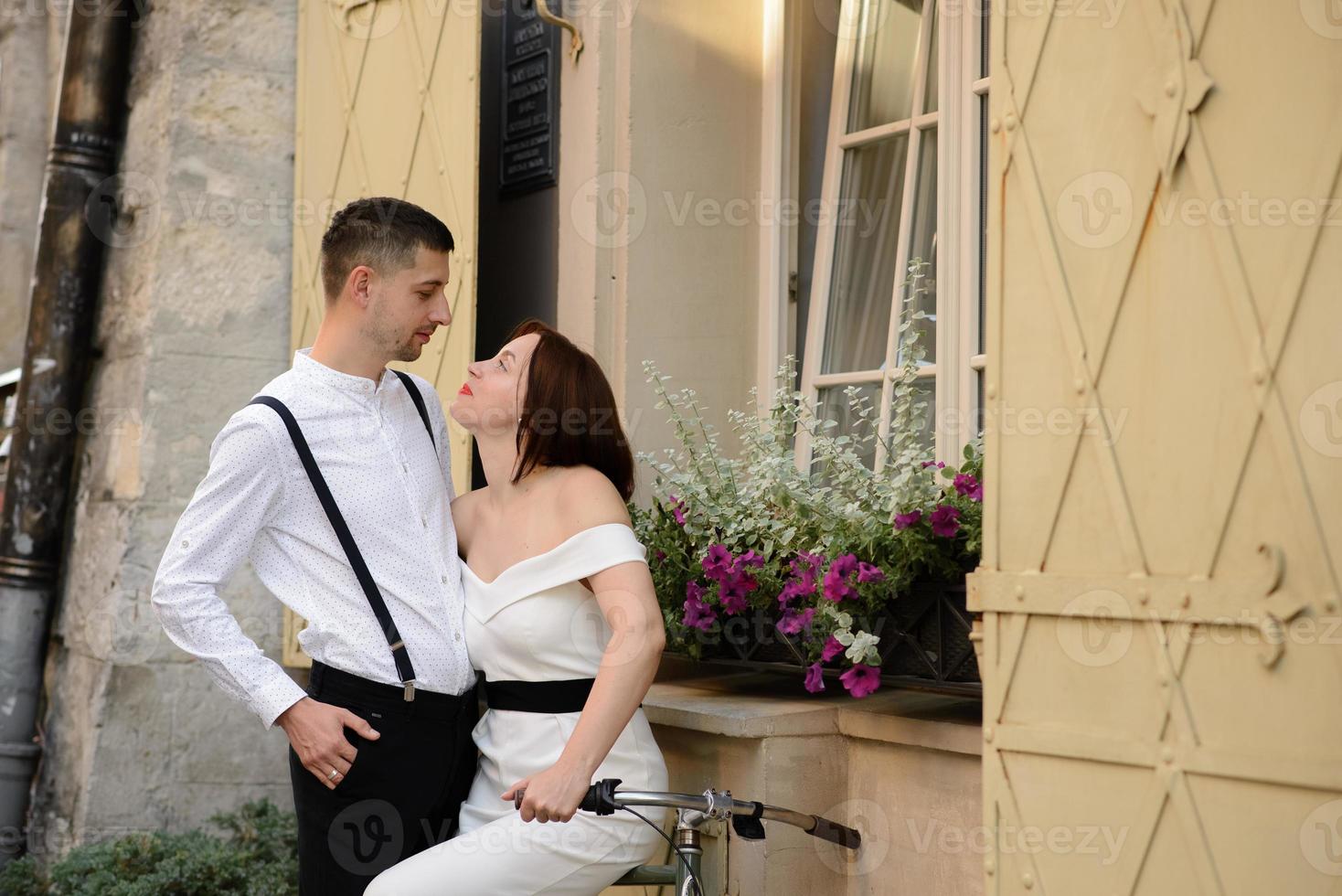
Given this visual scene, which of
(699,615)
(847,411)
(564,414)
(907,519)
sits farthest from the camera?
(847,411)

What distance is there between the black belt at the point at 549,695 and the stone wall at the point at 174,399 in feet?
8.35

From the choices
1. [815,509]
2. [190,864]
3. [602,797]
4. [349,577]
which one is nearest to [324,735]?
[349,577]

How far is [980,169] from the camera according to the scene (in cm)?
355

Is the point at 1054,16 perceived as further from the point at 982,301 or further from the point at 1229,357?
the point at 982,301

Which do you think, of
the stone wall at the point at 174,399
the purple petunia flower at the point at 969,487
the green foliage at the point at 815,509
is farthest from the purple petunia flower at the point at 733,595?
the stone wall at the point at 174,399

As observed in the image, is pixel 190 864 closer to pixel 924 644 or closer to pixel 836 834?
pixel 836 834

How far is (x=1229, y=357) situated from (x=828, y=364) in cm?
189

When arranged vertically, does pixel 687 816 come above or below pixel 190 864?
above

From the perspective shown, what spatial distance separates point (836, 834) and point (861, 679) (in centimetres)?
32

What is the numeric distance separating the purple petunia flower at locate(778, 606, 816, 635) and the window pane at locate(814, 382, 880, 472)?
689mm

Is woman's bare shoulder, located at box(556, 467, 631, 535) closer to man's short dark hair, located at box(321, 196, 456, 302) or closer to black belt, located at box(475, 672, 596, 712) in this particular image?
black belt, located at box(475, 672, 596, 712)

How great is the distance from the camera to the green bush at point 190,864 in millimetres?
4340

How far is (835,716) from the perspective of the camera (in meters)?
2.99

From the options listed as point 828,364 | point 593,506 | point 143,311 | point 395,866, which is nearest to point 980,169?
point 828,364
